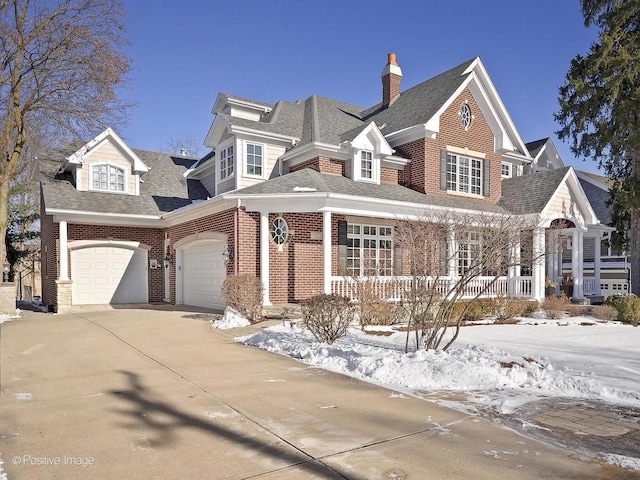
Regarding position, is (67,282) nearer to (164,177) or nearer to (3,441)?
(164,177)

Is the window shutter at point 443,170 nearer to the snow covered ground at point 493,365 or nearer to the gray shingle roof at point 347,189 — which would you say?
the gray shingle roof at point 347,189

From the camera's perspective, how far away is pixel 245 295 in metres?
12.1

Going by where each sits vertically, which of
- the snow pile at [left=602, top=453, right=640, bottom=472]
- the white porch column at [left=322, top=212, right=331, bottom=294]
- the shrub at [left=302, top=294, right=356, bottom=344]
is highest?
the white porch column at [left=322, top=212, right=331, bottom=294]

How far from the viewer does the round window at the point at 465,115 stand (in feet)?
63.1

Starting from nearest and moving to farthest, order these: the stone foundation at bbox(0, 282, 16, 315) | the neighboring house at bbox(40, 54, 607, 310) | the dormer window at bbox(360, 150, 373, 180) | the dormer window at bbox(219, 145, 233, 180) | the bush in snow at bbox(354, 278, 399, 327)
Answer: the bush in snow at bbox(354, 278, 399, 327) < the neighboring house at bbox(40, 54, 607, 310) < the stone foundation at bbox(0, 282, 16, 315) < the dormer window at bbox(360, 150, 373, 180) < the dormer window at bbox(219, 145, 233, 180)

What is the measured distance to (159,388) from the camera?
6152 millimetres

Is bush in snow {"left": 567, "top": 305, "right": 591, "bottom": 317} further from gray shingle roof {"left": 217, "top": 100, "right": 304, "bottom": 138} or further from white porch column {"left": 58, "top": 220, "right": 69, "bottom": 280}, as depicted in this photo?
white porch column {"left": 58, "top": 220, "right": 69, "bottom": 280}

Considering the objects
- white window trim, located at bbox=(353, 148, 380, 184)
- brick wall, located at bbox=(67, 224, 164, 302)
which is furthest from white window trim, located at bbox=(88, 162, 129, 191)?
white window trim, located at bbox=(353, 148, 380, 184)

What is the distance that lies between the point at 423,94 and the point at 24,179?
27.3 meters

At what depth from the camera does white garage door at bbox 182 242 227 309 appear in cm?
1552

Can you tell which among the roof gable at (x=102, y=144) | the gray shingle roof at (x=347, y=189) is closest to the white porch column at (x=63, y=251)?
the roof gable at (x=102, y=144)

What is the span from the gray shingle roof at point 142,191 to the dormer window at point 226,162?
115 inches

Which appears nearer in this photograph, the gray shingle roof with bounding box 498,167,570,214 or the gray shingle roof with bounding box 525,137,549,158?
the gray shingle roof with bounding box 498,167,570,214

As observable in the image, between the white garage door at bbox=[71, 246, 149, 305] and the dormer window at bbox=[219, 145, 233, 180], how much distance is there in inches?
188
